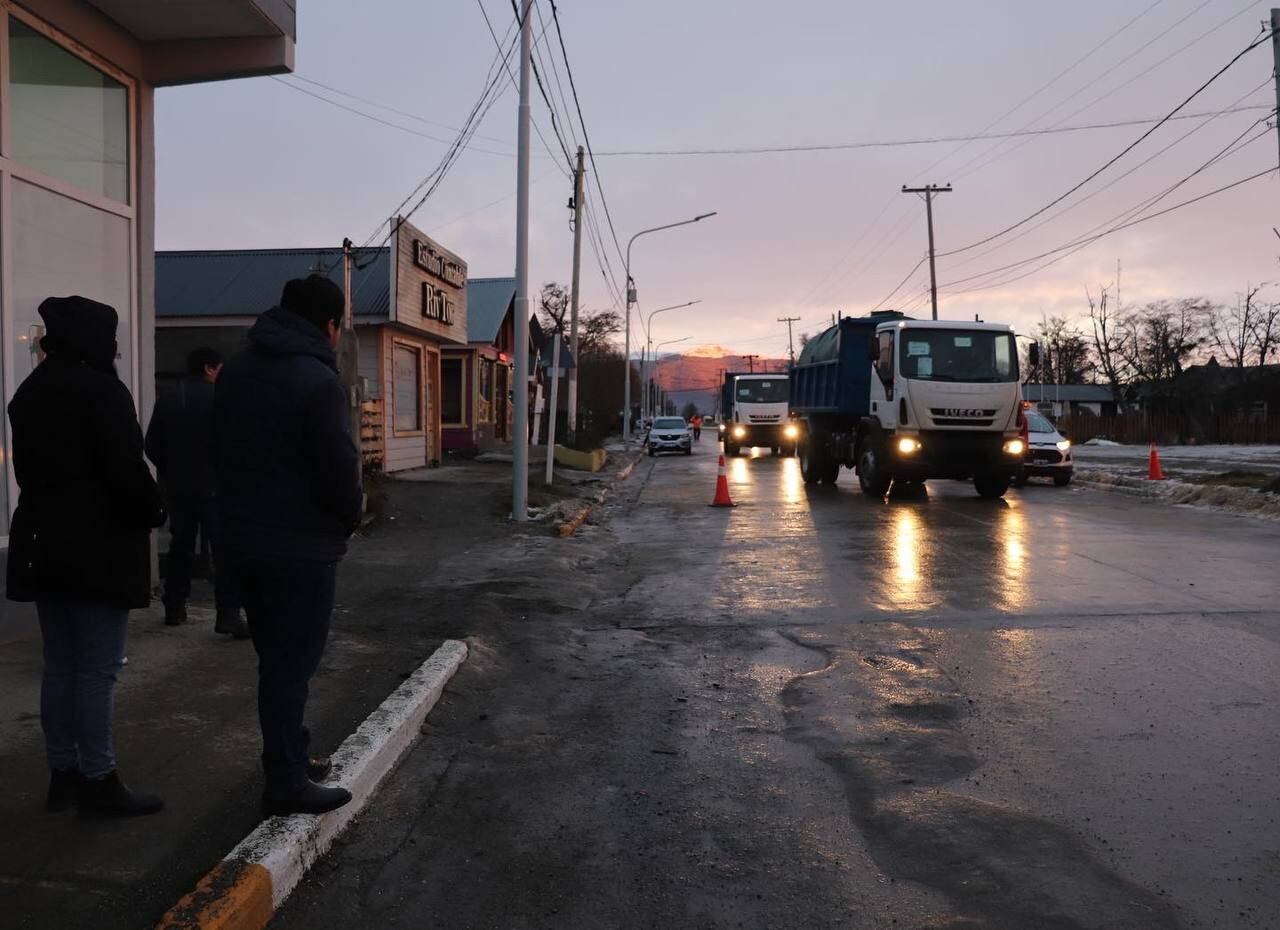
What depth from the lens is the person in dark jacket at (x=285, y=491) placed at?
3627 millimetres

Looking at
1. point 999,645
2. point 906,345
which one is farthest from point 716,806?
point 906,345

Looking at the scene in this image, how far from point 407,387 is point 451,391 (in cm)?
602

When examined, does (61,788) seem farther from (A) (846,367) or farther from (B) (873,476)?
(A) (846,367)

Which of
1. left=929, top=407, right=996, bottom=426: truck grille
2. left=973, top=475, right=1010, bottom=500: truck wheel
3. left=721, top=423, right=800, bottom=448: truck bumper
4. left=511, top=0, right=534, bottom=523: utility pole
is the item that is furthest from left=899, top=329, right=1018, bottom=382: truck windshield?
left=721, top=423, right=800, bottom=448: truck bumper

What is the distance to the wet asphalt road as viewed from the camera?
3568 mm

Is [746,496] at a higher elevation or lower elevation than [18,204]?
lower

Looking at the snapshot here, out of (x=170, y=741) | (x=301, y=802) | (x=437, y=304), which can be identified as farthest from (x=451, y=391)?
(x=301, y=802)

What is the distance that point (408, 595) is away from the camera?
350 inches

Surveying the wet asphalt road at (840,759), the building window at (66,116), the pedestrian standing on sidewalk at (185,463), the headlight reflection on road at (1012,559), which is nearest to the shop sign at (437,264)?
the headlight reflection on road at (1012,559)

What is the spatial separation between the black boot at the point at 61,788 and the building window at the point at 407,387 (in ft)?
59.6

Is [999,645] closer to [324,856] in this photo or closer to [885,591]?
[885,591]

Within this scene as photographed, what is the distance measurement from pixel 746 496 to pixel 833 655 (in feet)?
43.5

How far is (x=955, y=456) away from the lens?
1758 centimetres

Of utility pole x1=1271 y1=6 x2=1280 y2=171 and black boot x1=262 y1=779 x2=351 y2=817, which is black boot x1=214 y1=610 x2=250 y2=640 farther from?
utility pole x1=1271 y1=6 x2=1280 y2=171
